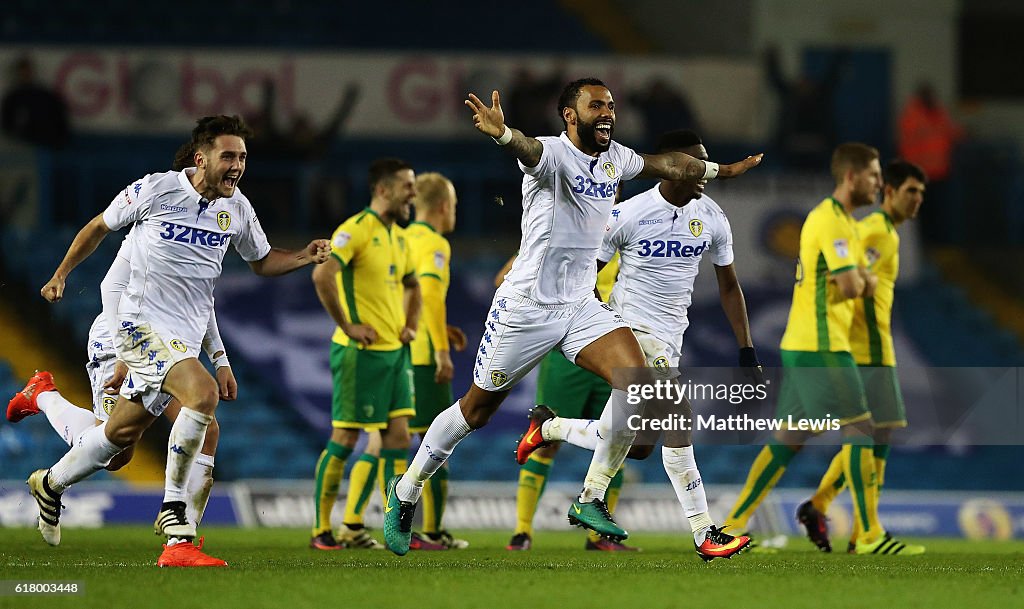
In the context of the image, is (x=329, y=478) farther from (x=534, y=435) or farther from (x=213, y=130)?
(x=213, y=130)

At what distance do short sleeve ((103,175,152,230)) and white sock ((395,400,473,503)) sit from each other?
1.94 metres

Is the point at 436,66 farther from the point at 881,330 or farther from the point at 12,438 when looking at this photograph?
the point at 881,330

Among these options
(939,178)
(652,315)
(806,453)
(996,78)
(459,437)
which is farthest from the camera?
(996,78)

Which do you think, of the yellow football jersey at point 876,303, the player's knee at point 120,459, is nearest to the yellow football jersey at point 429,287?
the player's knee at point 120,459

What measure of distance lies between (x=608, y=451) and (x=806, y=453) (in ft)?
31.6

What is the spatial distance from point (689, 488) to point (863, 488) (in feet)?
8.31

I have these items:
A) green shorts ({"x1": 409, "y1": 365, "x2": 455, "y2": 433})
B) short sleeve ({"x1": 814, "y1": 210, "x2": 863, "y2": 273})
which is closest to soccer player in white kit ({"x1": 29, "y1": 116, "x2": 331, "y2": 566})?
green shorts ({"x1": 409, "y1": 365, "x2": 455, "y2": 433})

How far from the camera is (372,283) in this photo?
10031 mm

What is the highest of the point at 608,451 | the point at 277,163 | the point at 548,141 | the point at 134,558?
the point at 277,163

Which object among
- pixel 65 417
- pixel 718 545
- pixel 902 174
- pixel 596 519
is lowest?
pixel 718 545

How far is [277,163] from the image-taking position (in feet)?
57.8

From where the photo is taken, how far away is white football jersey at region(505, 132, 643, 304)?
770cm

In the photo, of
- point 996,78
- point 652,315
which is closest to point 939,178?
point 996,78

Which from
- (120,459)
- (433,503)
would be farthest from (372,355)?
(120,459)
